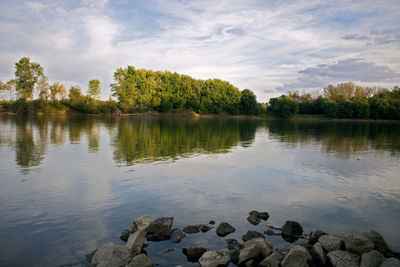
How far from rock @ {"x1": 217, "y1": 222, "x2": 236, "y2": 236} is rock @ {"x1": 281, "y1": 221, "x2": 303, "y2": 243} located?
1.85 m

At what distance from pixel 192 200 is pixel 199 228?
10.3 feet

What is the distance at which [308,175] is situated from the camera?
1859cm

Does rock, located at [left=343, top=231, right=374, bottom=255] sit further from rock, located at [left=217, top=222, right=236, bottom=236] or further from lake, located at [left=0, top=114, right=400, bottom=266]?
rock, located at [left=217, top=222, right=236, bottom=236]

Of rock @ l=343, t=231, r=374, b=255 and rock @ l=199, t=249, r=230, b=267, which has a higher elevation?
rock @ l=343, t=231, r=374, b=255

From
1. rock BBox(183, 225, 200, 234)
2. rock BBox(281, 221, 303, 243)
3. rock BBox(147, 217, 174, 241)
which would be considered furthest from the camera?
rock BBox(183, 225, 200, 234)

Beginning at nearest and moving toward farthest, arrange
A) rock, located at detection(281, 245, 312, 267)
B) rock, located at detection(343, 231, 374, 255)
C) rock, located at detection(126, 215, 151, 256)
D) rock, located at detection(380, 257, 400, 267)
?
rock, located at detection(380, 257, 400, 267) → rock, located at detection(281, 245, 312, 267) → rock, located at detection(343, 231, 374, 255) → rock, located at detection(126, 215, 151, 256)

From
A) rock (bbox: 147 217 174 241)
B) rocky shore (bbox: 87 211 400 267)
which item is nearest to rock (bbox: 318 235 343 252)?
rocky shore (bbox: 87 211 400 267)

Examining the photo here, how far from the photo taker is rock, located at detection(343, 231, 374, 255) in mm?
7848

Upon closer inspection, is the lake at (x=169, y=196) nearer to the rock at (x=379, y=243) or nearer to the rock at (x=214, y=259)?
the rock at (x=214, y=259)

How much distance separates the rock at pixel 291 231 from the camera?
9.45 m

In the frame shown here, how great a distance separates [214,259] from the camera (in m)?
7.44

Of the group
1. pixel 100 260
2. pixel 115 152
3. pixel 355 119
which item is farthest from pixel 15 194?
pixel 355 119

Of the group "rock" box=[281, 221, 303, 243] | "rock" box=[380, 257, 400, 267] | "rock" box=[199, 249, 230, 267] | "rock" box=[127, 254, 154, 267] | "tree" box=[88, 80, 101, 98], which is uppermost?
"tree" box=[88, 80, 101, 98]

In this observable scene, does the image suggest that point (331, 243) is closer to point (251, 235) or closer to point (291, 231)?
point (291, 231)
